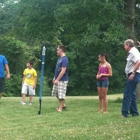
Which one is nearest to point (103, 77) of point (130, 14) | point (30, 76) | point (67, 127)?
point (67, 127)

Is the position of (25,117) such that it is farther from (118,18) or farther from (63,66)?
(118,18)

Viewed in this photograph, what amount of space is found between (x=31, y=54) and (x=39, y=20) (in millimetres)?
Result: 21755

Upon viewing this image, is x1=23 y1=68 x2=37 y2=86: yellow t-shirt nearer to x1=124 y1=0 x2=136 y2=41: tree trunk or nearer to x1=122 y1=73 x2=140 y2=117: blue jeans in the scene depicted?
x1=124 y1=0 x2=136 y2=41: tree trunk

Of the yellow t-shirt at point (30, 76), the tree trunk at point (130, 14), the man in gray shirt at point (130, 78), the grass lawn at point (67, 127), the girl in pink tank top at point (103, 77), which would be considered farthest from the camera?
the tree trunk at point (130, 14)

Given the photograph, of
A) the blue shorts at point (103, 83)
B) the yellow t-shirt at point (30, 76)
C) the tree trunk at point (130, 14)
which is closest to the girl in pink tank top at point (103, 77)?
the blue shorts at point (103, 83)

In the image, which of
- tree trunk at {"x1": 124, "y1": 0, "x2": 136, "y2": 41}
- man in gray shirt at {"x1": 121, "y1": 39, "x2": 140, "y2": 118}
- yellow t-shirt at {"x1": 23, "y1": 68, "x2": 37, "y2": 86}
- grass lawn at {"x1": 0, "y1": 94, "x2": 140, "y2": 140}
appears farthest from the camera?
tree trunk at {"x1": 124, "y1": 0, "x2": 136, "y2": 41}

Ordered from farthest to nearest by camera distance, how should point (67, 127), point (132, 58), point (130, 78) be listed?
1. point (132, 58)
2. point (130, 78)
3. point (67, 127)

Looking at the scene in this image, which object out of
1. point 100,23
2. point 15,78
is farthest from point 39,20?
point 15,78

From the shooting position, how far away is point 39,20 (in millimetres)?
16453

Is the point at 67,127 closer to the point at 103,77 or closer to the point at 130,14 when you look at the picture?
the point at 103,77

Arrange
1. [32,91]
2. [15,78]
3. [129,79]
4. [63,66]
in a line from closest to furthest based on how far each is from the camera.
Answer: [129,79], [63,66], [32,91], [15,78]

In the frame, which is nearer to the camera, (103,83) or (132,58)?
(132,58)

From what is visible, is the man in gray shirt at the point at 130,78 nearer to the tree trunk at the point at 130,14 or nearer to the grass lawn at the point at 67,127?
the grass lawn at the point at 67,127

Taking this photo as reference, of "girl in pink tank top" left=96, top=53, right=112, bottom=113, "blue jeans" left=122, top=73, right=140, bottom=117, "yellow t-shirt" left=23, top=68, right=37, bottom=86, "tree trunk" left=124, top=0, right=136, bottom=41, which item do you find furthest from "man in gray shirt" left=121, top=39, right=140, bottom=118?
"tree trunk" left=124, top=0, right=136, bottom=41
